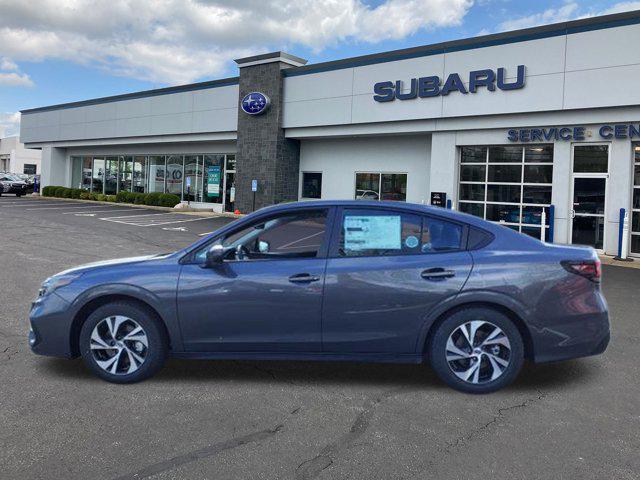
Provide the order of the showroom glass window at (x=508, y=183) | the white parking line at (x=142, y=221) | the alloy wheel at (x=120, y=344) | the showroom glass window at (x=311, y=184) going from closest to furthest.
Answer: the alloy wheel at (x=120, y=344) → the showroom glass window at (x=508, y=183) → the white parking line at (x=142, y=221) → the showroom glass window at (x=311, y=184)

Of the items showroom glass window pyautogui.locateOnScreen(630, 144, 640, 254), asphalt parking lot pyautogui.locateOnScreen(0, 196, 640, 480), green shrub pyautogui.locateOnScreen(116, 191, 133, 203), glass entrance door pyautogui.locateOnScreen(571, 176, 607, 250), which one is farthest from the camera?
green shrub pyautogui.locateOnScreen(116, 191, 133, 203)

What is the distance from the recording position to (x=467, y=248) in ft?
14.8

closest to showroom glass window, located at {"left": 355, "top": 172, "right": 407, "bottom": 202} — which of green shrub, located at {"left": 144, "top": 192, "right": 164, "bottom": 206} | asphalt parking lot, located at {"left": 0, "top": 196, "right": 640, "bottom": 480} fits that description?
green shrub, located at {"left": 144, "top": 192, "right": 164, "bottom": 206}

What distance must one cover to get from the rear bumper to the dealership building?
1211 centimetres

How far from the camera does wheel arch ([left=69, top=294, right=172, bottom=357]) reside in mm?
4645

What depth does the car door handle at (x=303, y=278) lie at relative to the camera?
4457 millimetres

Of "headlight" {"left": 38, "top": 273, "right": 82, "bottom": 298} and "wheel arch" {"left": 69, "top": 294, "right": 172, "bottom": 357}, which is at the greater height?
"headlight" {"left": 38, "top": 273, "right": 82, "bottom": 298}

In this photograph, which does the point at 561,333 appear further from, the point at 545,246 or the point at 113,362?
the point at 113,362

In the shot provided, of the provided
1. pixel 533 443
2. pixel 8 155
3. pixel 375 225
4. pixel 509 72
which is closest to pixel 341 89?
pixel 509 72

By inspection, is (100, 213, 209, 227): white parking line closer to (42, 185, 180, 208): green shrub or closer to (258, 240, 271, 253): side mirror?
(42, 185, 180, 208): green shrub

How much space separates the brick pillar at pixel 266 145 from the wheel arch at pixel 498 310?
61.6 feet

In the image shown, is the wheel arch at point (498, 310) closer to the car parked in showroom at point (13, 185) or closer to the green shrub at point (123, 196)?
the green shrub at point (123, 196)

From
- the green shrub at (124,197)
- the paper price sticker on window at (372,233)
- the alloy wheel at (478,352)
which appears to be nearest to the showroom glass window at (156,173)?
the green shrub at (124,197)

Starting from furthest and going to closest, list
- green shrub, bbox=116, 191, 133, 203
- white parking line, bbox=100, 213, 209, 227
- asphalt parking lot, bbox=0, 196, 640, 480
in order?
green shrub, bbox=116, 191, 133, 203 → white parking line, bbox=100, 213, 209, 227 → asphalt parking lot, bbox=0, 196, 640, 480
